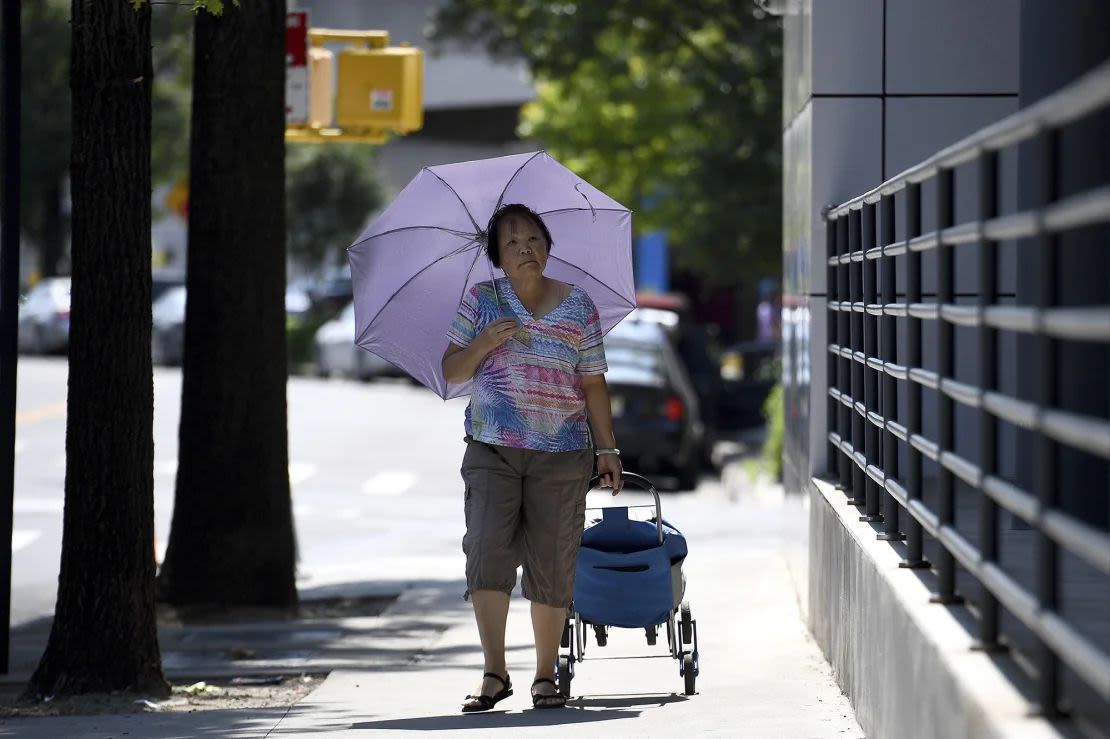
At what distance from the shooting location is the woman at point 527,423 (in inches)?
261

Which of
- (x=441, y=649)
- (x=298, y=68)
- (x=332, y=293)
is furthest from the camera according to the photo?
(x=332, y=293)

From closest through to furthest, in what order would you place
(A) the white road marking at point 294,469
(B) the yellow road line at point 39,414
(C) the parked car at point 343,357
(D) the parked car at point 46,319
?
(A) the white road marking at point 294,469 < (B) the yellow road line at point 39,414 < (C) the parked car at point 343,357 < (D) the parked car at point 46,319

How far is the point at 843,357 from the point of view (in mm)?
7902

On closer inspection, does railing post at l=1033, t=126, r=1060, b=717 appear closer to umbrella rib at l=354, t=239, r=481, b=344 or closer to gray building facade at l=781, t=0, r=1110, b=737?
gray building facade at l=781, t=0, r=1110, b=737

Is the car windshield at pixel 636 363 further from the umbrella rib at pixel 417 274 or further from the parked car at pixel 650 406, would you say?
the umbrella rib at pixel 417 274

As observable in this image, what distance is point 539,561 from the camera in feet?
22.2

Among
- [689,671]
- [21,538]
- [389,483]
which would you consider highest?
[689,671]

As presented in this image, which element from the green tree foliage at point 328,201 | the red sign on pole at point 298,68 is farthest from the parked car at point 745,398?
the green tree foliage at point 328,201

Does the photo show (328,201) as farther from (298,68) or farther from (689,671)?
(689,671)

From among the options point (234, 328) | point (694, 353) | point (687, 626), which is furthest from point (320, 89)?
point (694, 353)

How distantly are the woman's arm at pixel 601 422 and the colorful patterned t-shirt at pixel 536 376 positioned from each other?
4 cm

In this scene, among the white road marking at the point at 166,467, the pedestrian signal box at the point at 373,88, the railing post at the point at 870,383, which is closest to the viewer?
the railing post at the point at 870,383

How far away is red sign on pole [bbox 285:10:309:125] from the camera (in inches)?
551

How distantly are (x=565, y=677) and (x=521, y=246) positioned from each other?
157cm
